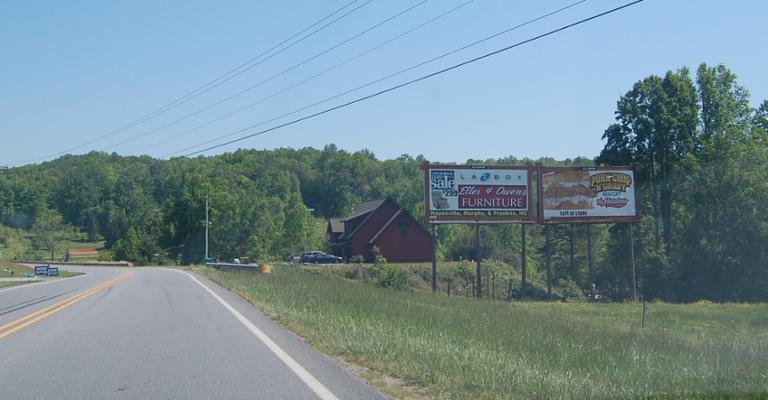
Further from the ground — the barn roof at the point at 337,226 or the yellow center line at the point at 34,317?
the barn roof at the point at 337,226

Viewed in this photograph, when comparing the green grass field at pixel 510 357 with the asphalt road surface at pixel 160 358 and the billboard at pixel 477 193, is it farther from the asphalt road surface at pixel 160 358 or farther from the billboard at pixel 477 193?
the billboard at pixel 477 193

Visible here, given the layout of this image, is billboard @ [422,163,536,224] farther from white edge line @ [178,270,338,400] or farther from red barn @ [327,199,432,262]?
white edge line @ [178,270,338,400]

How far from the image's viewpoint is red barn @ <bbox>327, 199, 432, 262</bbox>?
74875 millimetres

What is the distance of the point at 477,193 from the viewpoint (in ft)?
152

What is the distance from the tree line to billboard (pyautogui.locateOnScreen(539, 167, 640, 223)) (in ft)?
12.4

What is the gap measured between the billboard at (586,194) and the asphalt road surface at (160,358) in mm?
31497

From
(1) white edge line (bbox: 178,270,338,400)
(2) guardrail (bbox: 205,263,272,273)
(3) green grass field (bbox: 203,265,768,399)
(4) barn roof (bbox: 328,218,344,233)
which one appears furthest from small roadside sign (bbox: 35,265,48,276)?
(4) barn roof (bbox: 328,218,344,233)

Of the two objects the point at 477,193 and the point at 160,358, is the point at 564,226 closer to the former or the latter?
the point at 477,193

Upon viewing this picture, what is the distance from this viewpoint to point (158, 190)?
15050 centimetres

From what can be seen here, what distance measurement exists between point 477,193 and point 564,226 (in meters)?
27.3

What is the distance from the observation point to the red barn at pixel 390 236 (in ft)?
246

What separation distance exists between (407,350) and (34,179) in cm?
13810

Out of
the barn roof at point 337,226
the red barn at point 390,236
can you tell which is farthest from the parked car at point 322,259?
the barn roof at point 337,226

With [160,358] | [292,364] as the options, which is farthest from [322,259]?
[292,364]
